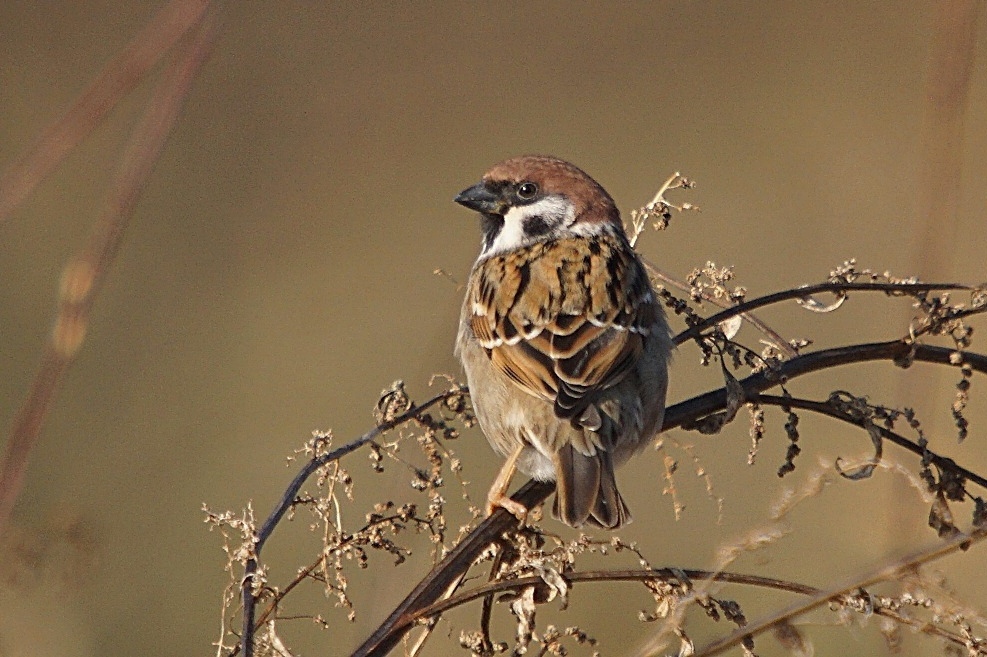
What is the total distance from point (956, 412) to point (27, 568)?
168cm

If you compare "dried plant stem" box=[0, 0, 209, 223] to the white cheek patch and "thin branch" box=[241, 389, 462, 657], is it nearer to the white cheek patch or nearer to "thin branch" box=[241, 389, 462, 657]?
"thin branch" box=[241, 389, 462, 657]

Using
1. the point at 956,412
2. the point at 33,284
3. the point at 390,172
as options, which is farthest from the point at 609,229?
the point at 390,172

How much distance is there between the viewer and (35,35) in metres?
9.70

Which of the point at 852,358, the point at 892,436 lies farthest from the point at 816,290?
the point at 892,436

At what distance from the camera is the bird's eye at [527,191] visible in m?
3.72

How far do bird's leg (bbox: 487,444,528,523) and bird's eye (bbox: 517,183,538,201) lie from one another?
977 mm

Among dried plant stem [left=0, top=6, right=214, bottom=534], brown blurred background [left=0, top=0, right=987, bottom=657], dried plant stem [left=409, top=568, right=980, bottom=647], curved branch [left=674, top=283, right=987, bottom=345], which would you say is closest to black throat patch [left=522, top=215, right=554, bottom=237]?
brown blurred background [left=0, top=0, right=987, bottom=657]

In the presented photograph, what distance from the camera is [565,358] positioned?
298cm

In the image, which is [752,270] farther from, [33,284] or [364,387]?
[33,284]

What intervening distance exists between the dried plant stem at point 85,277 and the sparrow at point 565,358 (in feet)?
4.20

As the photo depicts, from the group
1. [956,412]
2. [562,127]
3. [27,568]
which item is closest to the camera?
[956,412]

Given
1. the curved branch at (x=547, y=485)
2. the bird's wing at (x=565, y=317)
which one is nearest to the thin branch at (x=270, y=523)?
the curved branch at (x=547, y=485)

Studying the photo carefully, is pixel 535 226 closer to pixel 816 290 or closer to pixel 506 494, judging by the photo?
pixel 506 494

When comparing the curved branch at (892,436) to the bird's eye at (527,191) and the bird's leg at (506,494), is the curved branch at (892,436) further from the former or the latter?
the bird's eye at (527,191)
